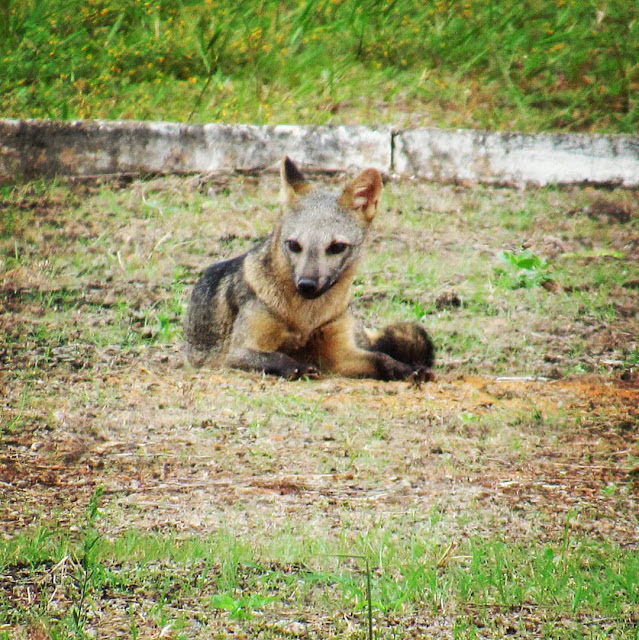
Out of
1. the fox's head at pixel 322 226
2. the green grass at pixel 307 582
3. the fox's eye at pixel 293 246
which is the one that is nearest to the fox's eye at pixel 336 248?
the fox's head at pixel 322 226

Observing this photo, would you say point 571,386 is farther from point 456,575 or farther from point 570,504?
point 456,575

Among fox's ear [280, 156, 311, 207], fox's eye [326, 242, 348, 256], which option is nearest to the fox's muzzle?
fox's eye [326, 242, 348, 256]

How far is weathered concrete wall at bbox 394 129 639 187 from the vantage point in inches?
275

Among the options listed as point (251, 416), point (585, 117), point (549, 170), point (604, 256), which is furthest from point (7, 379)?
point (585, 117)

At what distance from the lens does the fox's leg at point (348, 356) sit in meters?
5.07

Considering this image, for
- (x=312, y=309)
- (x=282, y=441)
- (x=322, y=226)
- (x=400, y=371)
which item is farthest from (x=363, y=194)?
(x=282, y=441)

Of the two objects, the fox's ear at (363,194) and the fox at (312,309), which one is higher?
the fox's ear at (363,194)

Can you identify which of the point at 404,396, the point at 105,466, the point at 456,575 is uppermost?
the point at 456,575

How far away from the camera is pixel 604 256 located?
247 inches

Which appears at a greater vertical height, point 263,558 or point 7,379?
point 263,558

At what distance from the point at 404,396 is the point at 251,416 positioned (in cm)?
85

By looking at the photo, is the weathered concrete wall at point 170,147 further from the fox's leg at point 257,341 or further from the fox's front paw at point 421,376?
the fox's front paw at point 421,376

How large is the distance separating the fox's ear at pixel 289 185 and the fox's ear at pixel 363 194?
0.21 metres

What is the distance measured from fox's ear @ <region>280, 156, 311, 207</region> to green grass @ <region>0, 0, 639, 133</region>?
224 cm
